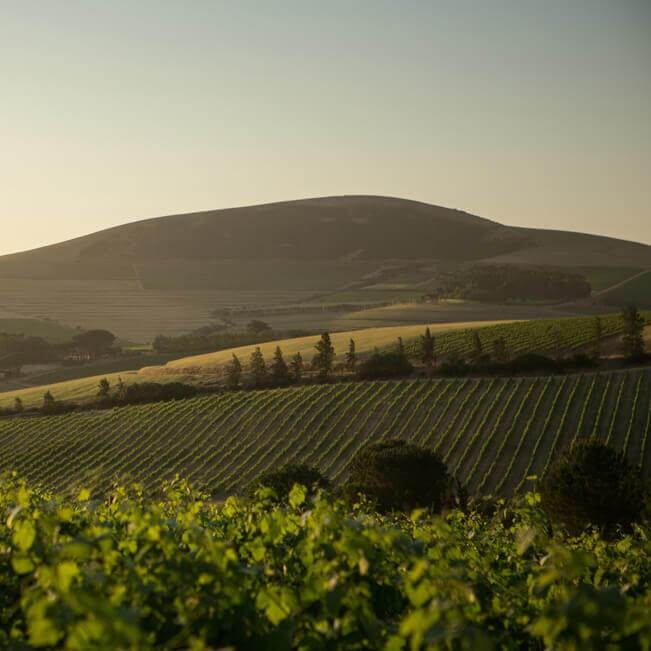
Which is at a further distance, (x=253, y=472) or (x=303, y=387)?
(x=303, y=387)

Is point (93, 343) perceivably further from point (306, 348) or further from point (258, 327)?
point (306, 348)

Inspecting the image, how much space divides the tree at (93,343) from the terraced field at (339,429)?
57881mm

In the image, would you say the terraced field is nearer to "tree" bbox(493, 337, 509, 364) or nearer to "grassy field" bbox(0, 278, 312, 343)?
"tree" bbox(493, 337, 509, 364)

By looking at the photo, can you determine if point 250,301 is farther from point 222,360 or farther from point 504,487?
point 504,487

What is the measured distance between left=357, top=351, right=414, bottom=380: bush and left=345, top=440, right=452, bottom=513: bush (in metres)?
29.7

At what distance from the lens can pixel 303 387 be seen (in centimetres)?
6712

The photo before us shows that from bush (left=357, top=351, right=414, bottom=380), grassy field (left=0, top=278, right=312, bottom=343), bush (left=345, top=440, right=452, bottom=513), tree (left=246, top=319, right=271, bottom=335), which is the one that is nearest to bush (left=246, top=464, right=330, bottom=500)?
bush (left=345, top=440, right=452, bottom=513)

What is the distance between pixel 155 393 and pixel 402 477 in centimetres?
3791

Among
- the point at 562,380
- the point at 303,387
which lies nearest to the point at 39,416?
the point at 303,387

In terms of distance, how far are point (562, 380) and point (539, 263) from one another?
136m

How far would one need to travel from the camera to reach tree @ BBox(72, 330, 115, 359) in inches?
4883

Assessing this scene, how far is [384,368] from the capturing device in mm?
69062

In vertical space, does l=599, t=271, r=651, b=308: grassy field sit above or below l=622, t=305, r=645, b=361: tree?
above

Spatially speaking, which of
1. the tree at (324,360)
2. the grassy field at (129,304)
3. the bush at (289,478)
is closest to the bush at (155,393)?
the tree at (324,360)
